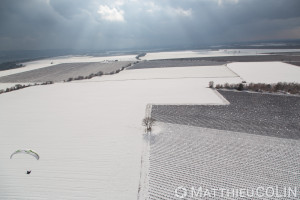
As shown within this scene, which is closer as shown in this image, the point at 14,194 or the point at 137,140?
the point at 14,194

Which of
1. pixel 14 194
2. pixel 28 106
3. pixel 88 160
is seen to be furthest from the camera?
pixel 28 106

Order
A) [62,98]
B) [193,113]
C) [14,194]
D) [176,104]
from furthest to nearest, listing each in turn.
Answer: [62,98] < [176,104] < [193,113] < [14,194]

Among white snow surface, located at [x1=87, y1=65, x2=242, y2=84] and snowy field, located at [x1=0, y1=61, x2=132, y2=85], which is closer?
white snow surface, located at [x1=87, y1=65, x2=242, y2=84]

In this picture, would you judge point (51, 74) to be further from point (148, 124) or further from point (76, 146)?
point (148, 124)

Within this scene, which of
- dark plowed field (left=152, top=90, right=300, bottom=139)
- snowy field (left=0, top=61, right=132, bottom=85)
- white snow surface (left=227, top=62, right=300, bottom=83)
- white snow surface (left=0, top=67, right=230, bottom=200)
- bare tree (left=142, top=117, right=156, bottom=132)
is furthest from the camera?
snowy field (left=0, top=61, right=132, bottom=85)

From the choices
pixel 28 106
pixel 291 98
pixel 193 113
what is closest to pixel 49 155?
pixel 193 113

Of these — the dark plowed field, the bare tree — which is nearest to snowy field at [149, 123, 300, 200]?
the bare tree

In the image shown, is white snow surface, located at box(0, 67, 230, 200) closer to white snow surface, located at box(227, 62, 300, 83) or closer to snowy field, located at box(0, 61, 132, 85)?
white snow surface, located at box(227, 62, 300, 83)

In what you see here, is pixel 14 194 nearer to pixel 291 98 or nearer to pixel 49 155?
pixel 49 155

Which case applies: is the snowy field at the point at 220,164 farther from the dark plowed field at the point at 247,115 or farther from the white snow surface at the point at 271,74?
the white snow surface at the point at 271,74
